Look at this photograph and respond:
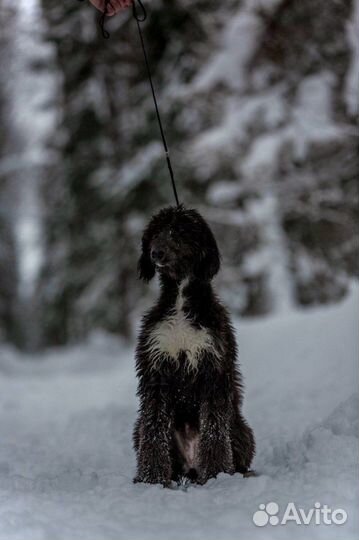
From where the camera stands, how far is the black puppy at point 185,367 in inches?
184

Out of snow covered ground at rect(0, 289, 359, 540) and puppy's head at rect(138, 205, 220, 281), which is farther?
puppy's head at rect(138, 205, 220, 281)

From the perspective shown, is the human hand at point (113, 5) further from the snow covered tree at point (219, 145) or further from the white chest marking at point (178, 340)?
the snow covered tree at point (219, 145)

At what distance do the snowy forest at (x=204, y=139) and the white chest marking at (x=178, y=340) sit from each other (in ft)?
22.5

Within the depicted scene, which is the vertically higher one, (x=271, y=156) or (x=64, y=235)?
(x=64, y=235)

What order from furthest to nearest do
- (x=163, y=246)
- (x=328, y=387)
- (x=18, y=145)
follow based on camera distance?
(x=18, y=145)
(x=328, y=387)
(x=163, y=246)

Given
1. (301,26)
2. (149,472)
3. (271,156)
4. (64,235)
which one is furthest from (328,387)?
(64,235)

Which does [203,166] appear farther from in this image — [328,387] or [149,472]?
[149,472]

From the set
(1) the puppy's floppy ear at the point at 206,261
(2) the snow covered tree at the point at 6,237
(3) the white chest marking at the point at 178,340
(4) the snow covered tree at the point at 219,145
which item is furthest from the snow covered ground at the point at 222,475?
(2) the snow covered tree at the point at 6,237

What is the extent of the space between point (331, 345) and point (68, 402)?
4.15 meters

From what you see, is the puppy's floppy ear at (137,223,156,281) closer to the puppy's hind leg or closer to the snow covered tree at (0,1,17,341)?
the puppy's hind leg

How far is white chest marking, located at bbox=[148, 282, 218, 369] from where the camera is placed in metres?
4.68

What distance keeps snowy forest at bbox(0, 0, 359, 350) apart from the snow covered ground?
364cm

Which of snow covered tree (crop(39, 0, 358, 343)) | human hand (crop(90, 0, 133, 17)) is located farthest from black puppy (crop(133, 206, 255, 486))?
snow covered tree (crop(39, 0, 358, 343))

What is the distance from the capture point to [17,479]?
4746 mm
